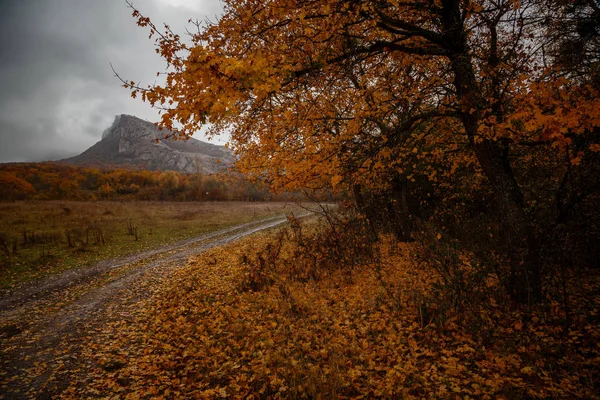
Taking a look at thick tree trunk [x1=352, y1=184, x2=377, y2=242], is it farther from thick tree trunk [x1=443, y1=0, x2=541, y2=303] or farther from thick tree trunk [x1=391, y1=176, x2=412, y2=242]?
thick tree trunk [x1=443, y1=0, x2=541, y2=303]

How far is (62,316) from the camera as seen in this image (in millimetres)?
7859

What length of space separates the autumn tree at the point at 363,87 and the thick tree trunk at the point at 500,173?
0.02 meters

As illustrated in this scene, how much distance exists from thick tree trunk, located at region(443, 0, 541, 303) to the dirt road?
350 inches

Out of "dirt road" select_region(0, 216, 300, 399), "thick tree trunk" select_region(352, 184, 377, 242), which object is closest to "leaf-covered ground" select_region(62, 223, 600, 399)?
"dirt road" select_region(0, 216, 300, 399)

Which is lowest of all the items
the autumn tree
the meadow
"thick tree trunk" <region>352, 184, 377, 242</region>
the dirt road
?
the dirt road

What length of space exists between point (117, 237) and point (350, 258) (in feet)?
59.7

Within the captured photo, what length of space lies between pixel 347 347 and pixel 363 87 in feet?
23.2

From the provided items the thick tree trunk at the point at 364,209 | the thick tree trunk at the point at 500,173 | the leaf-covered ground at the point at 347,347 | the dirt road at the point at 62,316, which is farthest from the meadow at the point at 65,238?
the thick tree trunk at the point at 500,173

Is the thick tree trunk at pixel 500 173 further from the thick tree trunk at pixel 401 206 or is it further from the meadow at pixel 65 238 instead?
the meadow at pixel 65 238

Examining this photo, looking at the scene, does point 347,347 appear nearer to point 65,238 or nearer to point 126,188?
point 65,238

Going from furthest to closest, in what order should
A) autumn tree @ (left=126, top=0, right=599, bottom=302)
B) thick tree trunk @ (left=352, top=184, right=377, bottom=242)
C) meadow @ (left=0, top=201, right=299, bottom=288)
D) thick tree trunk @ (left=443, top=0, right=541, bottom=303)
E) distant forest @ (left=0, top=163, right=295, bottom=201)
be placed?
distant forest @ (left=0, top=163, right=295, bottom=201)
meadow @ (left=0, top=201, right=299, bottom=288)
thick tree trunk @ (left=352, top=184, right=377, bottom=242)
thick tree trunk @ (left=443, top=0, right=541, bottom=303)
autumn tree @ (left=126, top=0, right=599, bottom=302)

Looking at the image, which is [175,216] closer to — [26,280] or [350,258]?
[26,280]

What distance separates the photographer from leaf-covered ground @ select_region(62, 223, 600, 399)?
14.3ft

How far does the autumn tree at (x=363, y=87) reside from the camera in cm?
404
